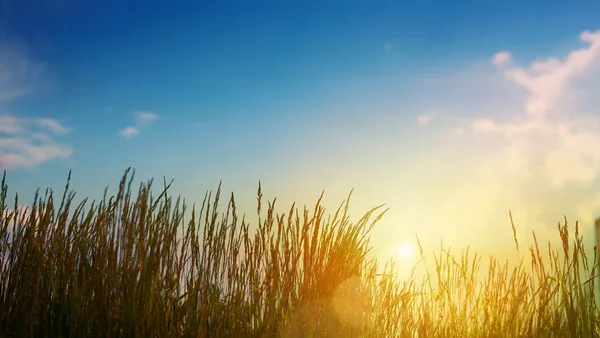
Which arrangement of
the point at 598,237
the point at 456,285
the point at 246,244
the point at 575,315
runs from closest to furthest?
the point at 246,244 < the point at 575,315 < the point at 456,285 < the point at 598,237

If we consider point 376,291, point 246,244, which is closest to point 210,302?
point 246,244

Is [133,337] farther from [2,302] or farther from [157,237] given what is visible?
[2,302]

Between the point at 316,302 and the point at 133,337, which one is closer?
the point at 133,337

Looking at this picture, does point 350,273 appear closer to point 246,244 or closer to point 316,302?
point 316,302

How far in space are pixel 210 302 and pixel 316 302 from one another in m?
0.70

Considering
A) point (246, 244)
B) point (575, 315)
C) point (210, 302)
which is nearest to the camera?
point (210, 302)

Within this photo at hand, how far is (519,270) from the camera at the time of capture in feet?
13.3

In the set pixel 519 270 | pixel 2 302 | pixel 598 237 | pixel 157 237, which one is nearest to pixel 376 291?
pixel 519 270

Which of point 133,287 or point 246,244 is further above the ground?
point 246,244

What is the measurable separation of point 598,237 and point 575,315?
13.3 ft

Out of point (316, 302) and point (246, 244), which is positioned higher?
point (246, 244)

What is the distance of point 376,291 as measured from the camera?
426 cm

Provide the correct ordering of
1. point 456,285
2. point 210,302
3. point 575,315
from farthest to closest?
point 456,285 < point 575,315 < point 210,302

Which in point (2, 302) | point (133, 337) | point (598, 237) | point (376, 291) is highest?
point (598, 237)
